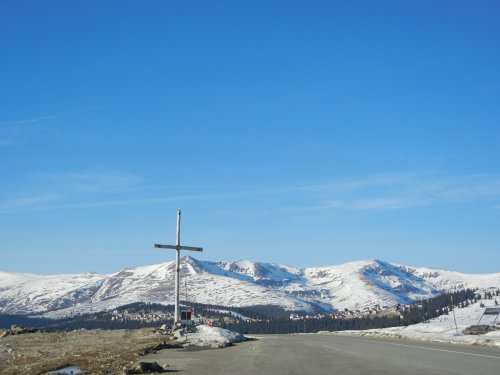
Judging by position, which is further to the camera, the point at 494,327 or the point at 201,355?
the point at 494,327

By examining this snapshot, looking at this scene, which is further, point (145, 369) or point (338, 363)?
point (338, 363)

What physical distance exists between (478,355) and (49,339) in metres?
33.0

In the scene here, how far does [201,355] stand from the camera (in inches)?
1059

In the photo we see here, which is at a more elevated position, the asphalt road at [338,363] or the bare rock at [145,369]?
the bare rock at [145,369]

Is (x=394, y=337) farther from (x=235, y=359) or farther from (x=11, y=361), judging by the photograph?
(x=11, y=361)

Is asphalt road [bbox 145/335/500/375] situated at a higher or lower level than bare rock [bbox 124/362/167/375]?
lower

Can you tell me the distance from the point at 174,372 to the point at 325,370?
5.20 m

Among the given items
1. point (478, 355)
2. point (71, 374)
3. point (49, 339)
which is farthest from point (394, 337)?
point (71, 374)

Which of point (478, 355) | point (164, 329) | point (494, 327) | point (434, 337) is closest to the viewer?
Answer: point (478, 355)

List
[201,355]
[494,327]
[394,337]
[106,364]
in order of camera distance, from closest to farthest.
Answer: [106,364] → [201,355] → [494,327] → [394,337]

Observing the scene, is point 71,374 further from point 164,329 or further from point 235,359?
point 164,329

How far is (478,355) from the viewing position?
24.2 metres

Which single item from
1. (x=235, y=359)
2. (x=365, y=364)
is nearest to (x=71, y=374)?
(x=235, y=359)

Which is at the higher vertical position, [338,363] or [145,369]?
[145,369]
